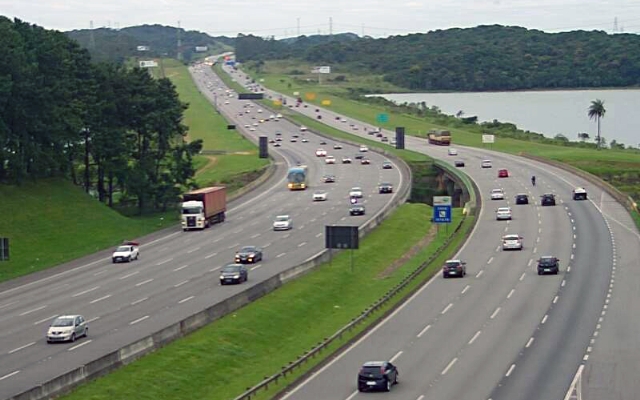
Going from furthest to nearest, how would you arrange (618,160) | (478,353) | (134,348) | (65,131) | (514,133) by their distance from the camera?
(514,133)
(618,160)
(65,131)
(478,353)
(134,348)

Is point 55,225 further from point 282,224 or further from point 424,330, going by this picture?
point 424,330

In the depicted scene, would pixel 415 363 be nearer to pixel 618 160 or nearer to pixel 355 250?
pixel 355 250

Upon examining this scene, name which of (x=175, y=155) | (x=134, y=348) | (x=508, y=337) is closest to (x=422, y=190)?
(x=175, y=155)

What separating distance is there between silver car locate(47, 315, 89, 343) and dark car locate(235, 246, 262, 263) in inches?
951

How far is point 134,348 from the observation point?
44.9 meters

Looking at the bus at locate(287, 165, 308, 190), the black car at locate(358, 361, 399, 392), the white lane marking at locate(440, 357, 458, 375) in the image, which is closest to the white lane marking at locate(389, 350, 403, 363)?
the white lane marking at locate(440, 357, 458, 375)

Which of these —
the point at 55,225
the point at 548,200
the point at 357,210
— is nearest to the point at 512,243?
the point at 357,210

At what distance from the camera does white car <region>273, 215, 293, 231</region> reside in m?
91.1

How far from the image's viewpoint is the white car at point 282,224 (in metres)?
91.1

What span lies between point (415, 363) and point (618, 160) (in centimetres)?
9945

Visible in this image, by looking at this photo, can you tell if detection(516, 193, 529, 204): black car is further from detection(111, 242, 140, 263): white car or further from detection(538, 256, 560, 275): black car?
detection(111, 242, 140, 263): white car

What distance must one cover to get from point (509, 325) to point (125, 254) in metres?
30.0

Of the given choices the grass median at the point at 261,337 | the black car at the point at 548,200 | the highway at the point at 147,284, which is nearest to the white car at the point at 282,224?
the highway at the point at 147,284

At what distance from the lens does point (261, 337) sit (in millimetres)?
53344
